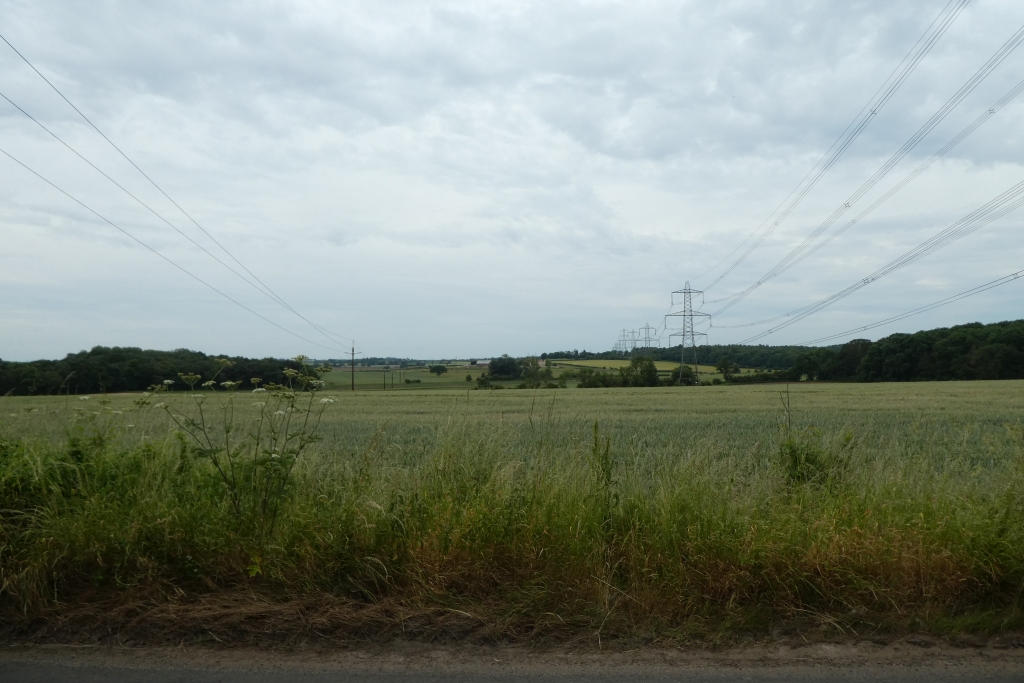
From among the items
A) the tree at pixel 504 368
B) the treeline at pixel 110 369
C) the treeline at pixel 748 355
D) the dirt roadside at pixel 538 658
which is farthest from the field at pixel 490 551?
the treeline at pixel 748 355

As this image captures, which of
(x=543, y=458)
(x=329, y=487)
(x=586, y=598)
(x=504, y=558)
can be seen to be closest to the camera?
(x=586, y=598)

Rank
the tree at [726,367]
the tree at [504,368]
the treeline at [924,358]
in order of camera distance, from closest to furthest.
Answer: the tree at [504,368] < the treeline at [924,358] < the tree at [726,367]

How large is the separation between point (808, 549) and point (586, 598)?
156 cm

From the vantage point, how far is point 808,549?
14.5ft

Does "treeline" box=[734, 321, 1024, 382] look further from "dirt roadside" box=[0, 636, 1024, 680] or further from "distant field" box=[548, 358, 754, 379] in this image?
"dirt roadside" box=[0, 636, 1024, 680]

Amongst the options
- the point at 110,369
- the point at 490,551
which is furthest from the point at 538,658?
the point at 110,369

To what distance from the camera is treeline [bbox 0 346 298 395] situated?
28.0 ft

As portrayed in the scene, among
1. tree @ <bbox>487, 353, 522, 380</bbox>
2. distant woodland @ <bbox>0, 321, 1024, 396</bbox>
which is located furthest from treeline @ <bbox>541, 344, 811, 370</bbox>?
tree @ <bbox>487, 353, 522, 380</bbox>

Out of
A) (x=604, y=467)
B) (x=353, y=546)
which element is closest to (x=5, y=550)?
(x=353, y=546)

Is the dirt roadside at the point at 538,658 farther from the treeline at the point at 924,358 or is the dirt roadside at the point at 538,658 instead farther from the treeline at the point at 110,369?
the treeline at the point at 924,358

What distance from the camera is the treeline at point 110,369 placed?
853 centimetres

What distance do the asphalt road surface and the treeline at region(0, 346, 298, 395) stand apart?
3982mm

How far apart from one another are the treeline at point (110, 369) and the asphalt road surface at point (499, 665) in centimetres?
398

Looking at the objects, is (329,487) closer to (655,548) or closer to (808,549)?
(655,548)
